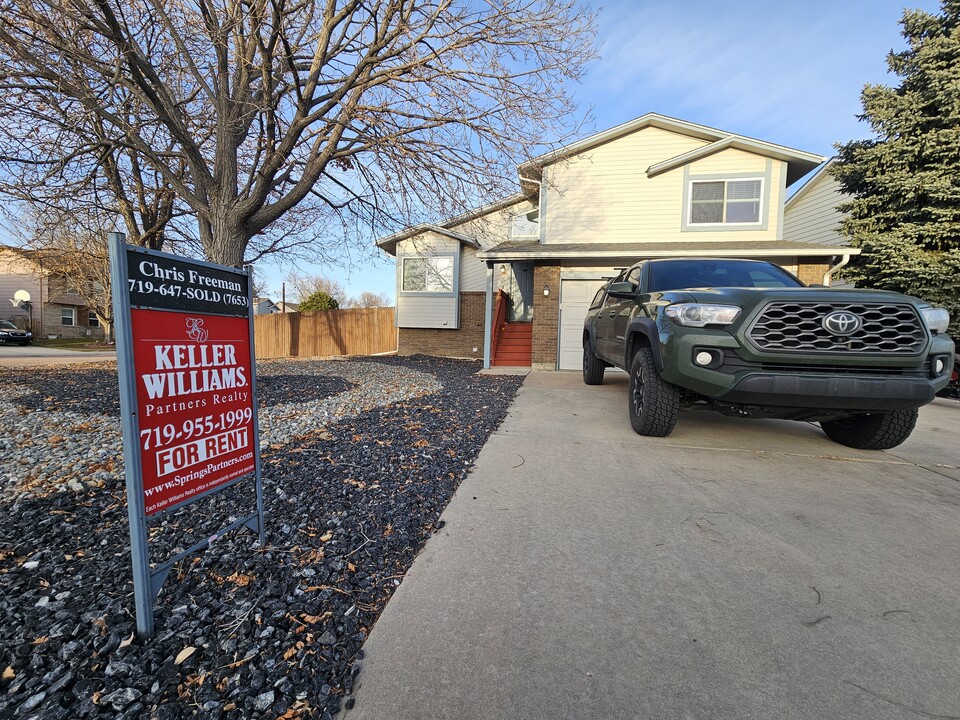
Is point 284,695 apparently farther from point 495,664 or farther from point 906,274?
point 906,274

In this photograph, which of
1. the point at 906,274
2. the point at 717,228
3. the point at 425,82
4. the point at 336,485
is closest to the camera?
the point at 336,485

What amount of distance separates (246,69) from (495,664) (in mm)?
9138

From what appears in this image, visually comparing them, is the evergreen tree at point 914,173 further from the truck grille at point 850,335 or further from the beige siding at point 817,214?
the truck grille at point 850,335

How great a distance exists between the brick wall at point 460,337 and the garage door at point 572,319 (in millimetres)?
5163

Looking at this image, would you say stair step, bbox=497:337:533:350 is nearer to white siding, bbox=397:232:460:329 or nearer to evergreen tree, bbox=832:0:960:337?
white siding, bbox=397:232:460:329

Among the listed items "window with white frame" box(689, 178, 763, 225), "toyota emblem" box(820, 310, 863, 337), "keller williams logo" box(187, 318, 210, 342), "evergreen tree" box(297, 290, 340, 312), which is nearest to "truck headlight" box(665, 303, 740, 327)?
"toyota emblem" box(820, 310, 863, 337)

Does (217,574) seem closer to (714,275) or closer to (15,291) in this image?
(714,275)

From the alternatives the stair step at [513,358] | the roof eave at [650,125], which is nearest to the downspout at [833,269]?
the roof eave at [650,125]

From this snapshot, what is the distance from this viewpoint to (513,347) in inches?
464

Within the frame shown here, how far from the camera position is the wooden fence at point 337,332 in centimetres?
1830

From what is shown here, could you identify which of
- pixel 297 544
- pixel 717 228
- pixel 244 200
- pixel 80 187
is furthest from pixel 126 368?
pixel 717 228

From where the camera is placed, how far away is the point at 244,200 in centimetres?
749

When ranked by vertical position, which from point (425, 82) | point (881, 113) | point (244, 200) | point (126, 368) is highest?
point (881, 113)

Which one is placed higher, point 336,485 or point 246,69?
point 246,69
